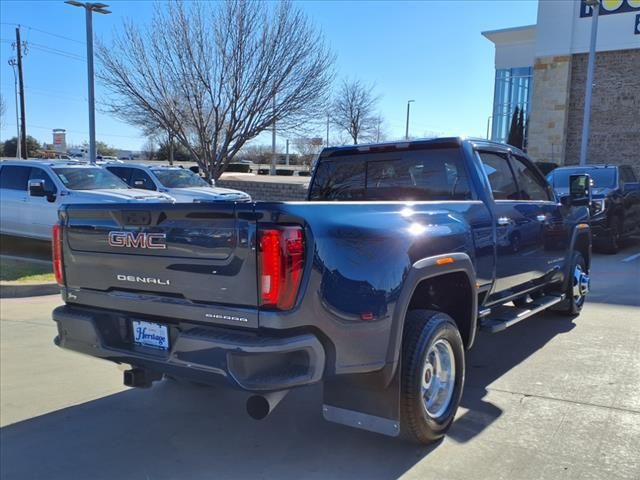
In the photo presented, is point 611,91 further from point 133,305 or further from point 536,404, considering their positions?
point 133,305

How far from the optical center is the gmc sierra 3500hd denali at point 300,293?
2811mm

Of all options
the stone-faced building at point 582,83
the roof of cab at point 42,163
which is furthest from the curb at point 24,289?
the stone-faced building at point 582,83

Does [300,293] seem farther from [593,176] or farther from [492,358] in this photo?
[593,176]

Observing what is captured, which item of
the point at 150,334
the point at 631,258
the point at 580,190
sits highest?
the point at 580,190

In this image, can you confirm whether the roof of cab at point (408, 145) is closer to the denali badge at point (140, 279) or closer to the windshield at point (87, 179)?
the denali badge at point (140, 279)

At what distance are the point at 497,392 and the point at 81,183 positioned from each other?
9.16 metres

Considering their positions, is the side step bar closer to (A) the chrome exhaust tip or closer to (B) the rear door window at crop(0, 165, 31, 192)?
(A) the chrome exhaust tip

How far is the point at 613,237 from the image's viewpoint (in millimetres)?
11719

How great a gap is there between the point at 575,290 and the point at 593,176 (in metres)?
6.75

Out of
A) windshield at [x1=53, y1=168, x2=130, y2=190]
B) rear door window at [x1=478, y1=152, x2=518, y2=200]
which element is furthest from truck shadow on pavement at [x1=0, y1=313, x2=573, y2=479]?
windshield at [x1=53, y1=168, x2=130, y2=190]

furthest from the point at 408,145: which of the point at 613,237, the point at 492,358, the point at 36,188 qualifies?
the point at 613,237

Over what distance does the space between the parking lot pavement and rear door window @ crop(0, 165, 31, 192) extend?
6.62 m

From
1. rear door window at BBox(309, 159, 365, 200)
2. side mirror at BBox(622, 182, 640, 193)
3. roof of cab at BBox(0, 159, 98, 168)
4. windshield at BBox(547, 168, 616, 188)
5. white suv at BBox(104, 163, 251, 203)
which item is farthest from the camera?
white suv at BBox(104, 163, 251, 203)

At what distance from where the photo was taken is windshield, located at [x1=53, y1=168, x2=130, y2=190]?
1088cm
